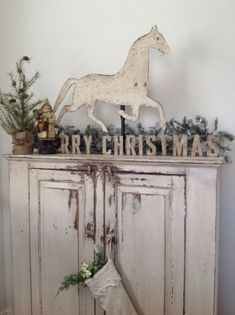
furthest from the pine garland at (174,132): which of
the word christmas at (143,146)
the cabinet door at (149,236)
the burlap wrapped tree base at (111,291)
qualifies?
the burlap wrapped tree base at (111,291)

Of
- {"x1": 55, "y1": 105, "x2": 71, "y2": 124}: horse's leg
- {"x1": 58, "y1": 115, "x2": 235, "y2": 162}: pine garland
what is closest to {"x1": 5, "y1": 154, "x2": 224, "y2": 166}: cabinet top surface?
{"x1": 58, "y1": 115, "x2": 235, "y2": 162}: pine garland

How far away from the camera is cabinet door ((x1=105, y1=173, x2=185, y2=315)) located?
181 centimetres

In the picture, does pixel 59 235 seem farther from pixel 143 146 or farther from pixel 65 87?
pixel 65 87

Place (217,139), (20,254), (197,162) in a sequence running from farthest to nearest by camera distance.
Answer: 1. (20,254)
2. (217,139)
3. (197,162)

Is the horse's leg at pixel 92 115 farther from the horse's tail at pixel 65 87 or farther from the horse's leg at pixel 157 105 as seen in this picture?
the horse's leg at pixel 157 105

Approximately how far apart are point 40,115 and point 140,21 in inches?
30.7

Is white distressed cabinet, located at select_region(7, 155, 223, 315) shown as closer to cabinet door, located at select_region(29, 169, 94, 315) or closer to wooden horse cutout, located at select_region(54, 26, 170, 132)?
cabinet door, located at select_region(29, 169, 94, 315)

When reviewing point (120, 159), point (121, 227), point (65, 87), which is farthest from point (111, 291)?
point (65, 87)

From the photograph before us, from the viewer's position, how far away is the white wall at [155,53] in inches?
83.0

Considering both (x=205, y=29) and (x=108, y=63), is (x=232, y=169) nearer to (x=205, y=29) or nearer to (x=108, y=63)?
(x=205, y=29)

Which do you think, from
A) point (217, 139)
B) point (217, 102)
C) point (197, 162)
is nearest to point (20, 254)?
point (197, 162)

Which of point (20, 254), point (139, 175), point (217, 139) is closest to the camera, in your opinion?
point (139, 175)

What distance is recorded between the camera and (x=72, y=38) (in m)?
2.37

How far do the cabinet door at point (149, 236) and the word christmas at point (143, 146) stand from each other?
0.63 feet
